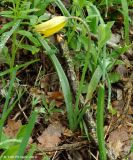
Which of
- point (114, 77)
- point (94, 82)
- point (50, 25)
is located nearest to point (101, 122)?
point (94, 82)

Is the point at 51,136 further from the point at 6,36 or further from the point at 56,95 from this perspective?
the point at 6,36

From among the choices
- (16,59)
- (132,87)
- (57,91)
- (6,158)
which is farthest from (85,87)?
(6,158)

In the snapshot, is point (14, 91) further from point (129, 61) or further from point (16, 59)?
point (129, 61)

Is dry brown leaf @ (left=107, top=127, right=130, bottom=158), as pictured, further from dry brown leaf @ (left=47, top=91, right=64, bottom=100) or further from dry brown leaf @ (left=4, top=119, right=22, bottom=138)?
dry brown leaf @ (left=4, top=119, right=22, bottom=138)

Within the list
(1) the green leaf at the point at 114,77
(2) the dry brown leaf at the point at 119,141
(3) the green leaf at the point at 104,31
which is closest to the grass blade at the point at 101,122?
(2) the dry brown leaf at the point at 119,141

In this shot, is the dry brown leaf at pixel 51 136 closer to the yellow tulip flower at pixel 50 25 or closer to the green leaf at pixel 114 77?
the green leaf at pixel 114 77

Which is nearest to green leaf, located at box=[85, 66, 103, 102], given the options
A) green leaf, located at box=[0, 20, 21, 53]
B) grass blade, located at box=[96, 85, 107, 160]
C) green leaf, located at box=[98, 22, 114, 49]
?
green leaf, located at box=[98, 22, 114, 49]
